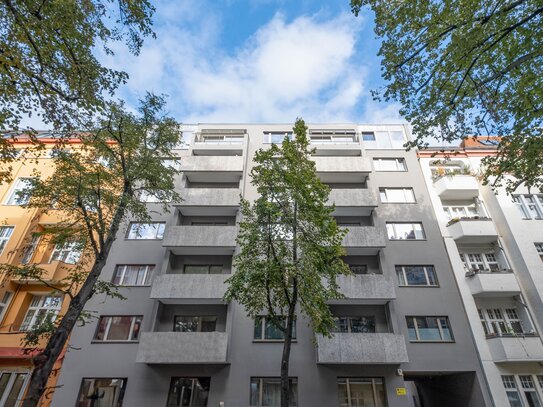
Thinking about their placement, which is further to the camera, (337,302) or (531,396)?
(337,302)

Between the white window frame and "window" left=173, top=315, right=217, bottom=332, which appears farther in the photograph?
the white window frame

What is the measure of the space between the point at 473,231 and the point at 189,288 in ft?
54.3

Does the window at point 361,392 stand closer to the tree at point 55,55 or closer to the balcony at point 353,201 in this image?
the balcony at point 353,201

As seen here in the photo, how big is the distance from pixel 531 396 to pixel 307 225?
13571 millimetres

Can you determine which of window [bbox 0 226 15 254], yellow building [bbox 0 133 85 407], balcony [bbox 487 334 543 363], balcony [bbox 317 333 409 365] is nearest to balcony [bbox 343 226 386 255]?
balcony [bbox 317 333 409 365]

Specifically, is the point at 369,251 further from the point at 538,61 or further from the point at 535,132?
the point at 538,61

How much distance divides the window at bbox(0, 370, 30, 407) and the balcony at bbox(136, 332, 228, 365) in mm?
5885

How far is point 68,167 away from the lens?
13172 mm

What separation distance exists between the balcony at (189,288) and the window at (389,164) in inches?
523

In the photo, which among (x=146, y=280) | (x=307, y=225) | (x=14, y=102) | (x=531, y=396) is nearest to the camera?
(x=14, y=102)

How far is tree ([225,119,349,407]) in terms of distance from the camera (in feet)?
37.8

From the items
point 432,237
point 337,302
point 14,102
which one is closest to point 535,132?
point 432,237

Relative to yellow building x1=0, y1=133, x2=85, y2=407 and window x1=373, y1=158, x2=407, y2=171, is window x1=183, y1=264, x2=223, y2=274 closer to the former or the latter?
yellow building x1=0, y1=133, x2=85, y2=407

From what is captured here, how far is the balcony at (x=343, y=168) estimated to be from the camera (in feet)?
66.4
